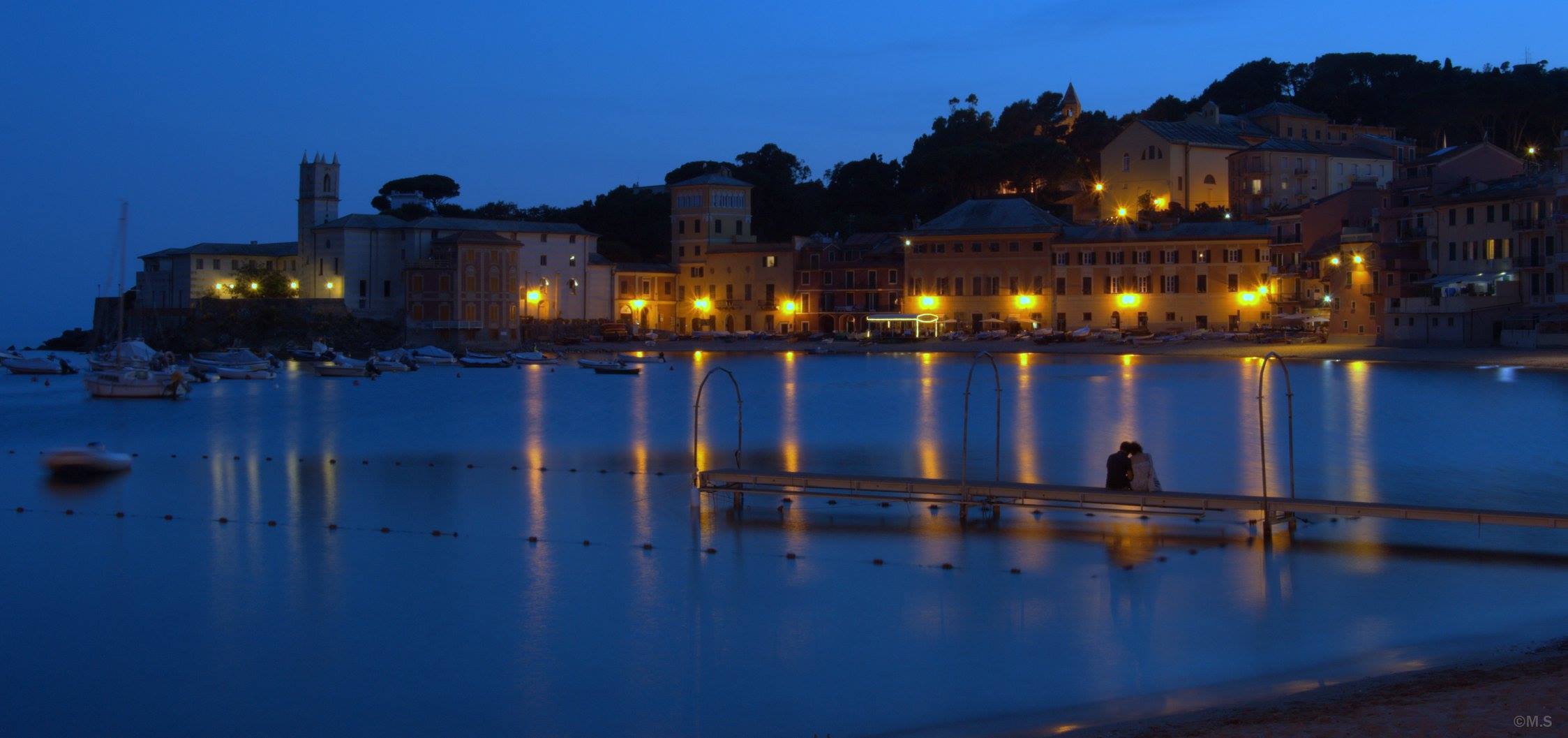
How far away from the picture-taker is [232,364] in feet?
233

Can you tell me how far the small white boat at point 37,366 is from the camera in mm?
70625

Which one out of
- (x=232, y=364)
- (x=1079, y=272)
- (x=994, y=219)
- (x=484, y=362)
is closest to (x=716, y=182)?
(x=994, y=219)

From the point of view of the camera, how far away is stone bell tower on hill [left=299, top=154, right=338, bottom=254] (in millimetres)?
87438

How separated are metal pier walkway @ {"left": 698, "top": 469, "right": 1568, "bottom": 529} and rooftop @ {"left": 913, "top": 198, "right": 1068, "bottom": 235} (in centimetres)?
5993

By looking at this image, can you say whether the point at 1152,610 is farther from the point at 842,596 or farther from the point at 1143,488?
the point at 1143,488

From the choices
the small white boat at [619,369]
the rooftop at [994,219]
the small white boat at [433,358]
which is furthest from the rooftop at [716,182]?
the small white boat at [619,369]

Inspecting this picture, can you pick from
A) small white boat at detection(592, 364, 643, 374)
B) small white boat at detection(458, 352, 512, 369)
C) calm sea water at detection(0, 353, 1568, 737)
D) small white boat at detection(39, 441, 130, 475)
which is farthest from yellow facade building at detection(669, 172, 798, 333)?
small white boat at detection(39, 441, 130, 475)

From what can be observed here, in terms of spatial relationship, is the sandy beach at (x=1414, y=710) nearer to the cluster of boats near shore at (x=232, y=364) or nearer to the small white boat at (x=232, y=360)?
the cluster of boats near shore at (x=232, y=364)

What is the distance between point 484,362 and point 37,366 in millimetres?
22122

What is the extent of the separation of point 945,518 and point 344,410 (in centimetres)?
3150

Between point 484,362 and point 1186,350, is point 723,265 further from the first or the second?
point 1186,350

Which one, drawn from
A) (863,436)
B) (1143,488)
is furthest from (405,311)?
(1143,488)

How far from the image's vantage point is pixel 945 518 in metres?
19.1

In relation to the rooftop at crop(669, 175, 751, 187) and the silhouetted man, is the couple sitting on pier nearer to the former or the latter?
the silhouetted man
